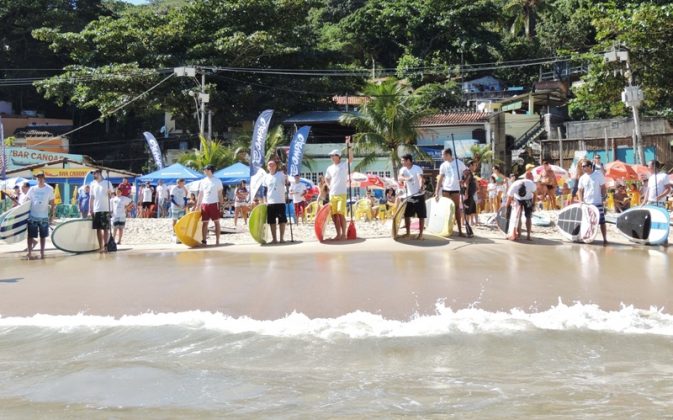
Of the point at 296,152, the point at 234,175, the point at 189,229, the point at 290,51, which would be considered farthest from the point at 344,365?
the point at 290,51

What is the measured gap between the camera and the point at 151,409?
15.8ft

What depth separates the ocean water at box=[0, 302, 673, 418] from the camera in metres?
4.77

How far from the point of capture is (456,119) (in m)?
35.9

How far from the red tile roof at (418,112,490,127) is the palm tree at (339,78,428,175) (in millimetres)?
10056

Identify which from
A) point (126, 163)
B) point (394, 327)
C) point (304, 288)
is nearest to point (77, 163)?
point (126, 163)

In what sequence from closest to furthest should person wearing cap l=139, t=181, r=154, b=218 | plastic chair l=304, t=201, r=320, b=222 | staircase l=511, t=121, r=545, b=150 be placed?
plastic chair l=304, t=201, r=320, b=222 → person wearing cap l=139, t=181, r=154, b=218 → staircase l=511, t=121, r=545, b=150

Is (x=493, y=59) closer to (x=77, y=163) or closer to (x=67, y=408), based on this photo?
(x=77, y=163)

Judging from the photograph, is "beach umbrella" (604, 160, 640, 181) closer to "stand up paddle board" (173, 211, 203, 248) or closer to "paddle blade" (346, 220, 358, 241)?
"paddle blade" (346, 220, 358, 241)

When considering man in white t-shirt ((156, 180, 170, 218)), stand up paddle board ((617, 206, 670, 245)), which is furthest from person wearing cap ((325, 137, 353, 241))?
man in white t-shirt ((156, 180, 170, 218))

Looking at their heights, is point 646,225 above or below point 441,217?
below

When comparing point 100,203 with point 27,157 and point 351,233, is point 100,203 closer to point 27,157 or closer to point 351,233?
point 351,233

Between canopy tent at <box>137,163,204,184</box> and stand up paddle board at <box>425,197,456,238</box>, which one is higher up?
canopy tent at <box>137,163,204,184</box>

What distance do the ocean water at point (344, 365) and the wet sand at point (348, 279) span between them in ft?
1.13

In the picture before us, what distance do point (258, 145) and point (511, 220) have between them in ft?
28.6
